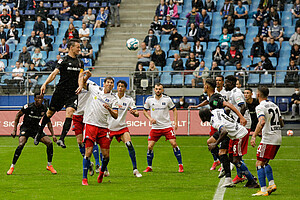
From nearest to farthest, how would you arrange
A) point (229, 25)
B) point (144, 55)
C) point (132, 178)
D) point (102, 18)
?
1. point (132, 178)
2. point (144, 55)
3. point (229, 25)
4. point (102, 18)

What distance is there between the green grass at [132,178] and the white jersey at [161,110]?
117 cm

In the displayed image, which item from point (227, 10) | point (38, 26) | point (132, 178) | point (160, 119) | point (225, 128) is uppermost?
point (227, 10)

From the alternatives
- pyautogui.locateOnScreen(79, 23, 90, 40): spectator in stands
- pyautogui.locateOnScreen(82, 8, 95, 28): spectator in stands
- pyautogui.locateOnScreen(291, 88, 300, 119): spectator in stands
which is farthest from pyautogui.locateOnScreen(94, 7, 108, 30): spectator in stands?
pyautogui.locateOnScreen(291, 88, 300, 119): spectator in stands

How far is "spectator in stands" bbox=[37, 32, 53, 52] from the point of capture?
28.0 meters

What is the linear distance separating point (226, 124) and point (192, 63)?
1475cm

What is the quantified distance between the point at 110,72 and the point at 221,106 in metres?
15.6

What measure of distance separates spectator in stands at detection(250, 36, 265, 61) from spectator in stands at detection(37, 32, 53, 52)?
436 inches

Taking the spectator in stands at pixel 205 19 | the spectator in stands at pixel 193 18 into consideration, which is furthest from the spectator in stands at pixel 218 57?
the spectator in stands at pixel 205 19

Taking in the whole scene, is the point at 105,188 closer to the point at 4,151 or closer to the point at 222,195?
the point at 222,195

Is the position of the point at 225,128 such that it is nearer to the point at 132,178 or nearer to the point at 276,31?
the point at 132,178

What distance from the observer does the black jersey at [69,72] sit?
37.3 ft

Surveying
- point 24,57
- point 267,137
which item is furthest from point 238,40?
point 267,137

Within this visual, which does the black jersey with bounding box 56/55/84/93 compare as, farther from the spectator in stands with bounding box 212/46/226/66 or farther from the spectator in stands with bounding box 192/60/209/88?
the spectator in stands with bounding box 212/46/226/66

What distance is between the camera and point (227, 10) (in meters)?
27.4
